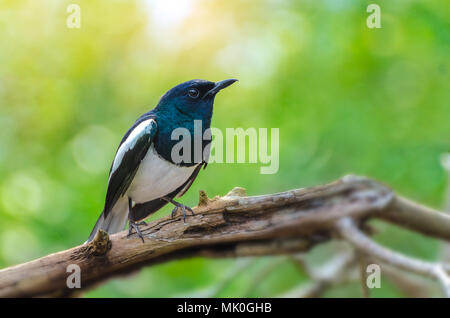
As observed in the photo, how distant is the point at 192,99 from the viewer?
227 centimetres

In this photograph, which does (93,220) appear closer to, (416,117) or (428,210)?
(428,210)

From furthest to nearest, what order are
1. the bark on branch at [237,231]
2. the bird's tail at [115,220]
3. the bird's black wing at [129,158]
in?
1. the bird's tail at [115,220]
2. the bird's black wing at [129,158]
3. the bark on branch at [237,231]

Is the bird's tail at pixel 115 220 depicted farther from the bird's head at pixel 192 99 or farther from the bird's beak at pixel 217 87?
the bird's beak at pixel 217 87

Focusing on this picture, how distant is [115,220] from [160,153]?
53 centimetres

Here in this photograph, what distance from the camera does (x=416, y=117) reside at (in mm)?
3135

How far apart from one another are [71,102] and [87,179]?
68 centimetres

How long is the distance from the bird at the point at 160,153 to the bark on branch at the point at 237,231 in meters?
0.11

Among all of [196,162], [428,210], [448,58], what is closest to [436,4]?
[448,58]

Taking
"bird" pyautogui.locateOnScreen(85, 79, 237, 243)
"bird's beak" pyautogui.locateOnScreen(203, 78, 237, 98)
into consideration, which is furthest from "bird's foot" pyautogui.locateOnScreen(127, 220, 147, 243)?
"bird's beak" pyautogui.locateOnScreen(203, 78, 237, 98)

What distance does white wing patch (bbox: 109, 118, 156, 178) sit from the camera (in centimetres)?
219

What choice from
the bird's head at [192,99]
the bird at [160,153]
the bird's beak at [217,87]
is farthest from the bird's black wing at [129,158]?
the bird's beak at [217,87]

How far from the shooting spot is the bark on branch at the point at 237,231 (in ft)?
6.79

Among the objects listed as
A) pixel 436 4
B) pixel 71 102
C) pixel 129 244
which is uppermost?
pixel 436 4

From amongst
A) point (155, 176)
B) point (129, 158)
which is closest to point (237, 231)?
point (155, 176)
